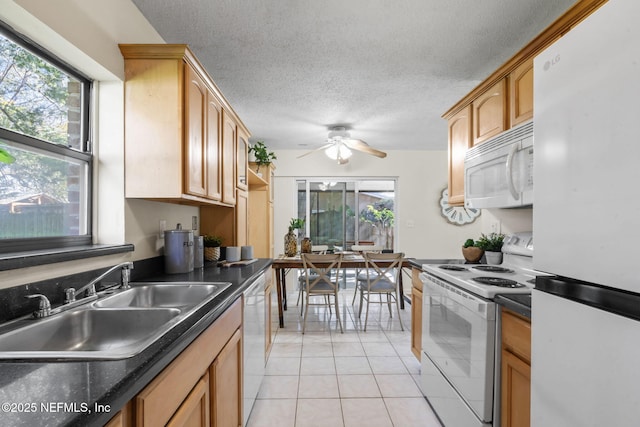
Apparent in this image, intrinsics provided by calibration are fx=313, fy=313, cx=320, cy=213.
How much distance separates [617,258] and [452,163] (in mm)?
2319

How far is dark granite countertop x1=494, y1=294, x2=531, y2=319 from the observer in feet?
3.97

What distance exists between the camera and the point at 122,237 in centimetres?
170

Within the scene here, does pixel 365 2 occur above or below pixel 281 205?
above

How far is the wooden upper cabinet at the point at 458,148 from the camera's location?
2.59 meters

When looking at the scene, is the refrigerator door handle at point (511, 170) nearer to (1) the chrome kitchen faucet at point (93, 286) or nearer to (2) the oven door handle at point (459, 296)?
(2) the oven door handle at point (459, 296)

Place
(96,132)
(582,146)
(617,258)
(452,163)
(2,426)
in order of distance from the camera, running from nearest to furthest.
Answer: (2,426) → (617,258) → (582,146) → (96,132) → (452,163)

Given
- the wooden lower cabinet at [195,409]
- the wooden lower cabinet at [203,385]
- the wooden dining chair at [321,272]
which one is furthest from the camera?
the wooden dining chair at [321,272]

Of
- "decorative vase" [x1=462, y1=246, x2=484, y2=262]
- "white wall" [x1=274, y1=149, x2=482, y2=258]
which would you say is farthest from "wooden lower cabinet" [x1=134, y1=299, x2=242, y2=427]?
"white wall" [x1=274, y1=149, x2=482, y2=258]

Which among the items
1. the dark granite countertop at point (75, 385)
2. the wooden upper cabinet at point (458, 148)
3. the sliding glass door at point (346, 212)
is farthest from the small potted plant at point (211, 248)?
the sliding glass door at point (346, 212)

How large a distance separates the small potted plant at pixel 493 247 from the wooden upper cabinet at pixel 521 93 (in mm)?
906

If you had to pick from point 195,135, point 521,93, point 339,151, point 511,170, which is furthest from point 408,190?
point 195,135

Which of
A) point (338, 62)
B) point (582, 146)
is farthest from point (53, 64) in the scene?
point (582, 146)

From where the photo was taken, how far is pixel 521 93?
1915 millimetres

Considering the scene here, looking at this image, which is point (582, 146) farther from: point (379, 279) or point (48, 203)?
point (379, 279)
